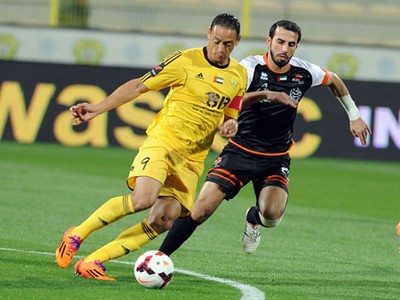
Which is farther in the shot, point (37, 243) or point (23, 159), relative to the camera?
point (23, 159)

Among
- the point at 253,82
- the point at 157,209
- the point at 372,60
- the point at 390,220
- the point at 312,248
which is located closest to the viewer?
the point at 157,209

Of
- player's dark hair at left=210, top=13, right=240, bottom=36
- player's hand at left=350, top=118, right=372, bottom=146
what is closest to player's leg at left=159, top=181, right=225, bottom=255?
player's hand at left=350, top=118, right=372, bottom=146

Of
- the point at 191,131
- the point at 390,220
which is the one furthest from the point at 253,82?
the point at 390,220

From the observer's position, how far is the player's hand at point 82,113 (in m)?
7.40

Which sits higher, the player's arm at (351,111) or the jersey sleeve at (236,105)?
the jersey sleeve at (236,105)

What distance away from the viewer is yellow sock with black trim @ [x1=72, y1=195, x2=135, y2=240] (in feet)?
24.7

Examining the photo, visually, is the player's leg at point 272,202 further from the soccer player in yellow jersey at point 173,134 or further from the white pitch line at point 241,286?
the soccer player in yellow jersey at point 173,134


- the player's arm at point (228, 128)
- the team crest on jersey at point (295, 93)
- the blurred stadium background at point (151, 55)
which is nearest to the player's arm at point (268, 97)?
the team crest on jersey at point (295, 93)

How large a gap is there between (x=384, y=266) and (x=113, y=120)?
11446 millimetres

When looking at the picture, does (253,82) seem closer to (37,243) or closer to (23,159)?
(37,243)

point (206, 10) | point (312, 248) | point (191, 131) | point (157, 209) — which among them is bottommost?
point (206, 10)

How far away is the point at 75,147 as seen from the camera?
2028 centimetres

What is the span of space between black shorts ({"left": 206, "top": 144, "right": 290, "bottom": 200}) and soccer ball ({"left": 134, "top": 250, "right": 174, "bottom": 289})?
1.64 meters

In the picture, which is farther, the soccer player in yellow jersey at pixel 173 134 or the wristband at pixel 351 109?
the wristband at pixel 351 109
